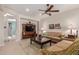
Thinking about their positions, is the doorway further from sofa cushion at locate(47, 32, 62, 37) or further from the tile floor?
sofa cushion at locate(47, 32, 62, 37)

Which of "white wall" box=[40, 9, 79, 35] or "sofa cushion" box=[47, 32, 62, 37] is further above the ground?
"white wall" box=[40, 9, 79, 35]

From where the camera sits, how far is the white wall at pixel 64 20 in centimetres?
212

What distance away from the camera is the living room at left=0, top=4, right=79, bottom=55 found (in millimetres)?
2131

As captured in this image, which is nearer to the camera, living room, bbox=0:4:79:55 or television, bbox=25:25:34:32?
living room, bbox=0:4:79:55

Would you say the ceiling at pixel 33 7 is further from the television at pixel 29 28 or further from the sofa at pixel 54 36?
the sofa at pixel 54 36

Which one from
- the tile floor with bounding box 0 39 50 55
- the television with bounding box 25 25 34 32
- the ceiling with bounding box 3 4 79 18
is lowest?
the tile floor with bounding box 0 39 50 55

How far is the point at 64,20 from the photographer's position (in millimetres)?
2197

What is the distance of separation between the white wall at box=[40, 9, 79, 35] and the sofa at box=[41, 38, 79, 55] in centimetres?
29

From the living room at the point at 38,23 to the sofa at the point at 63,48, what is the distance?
48mm

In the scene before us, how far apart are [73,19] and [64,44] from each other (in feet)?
1.71

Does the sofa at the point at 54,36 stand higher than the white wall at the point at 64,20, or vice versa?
the white wall at the point at 64,20

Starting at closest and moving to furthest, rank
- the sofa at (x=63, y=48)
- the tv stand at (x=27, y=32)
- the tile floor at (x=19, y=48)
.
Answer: the sofa at (x=63, y=48) → the tile floor at (x=19, y=48) → the tv stand at (x=27, y=32)

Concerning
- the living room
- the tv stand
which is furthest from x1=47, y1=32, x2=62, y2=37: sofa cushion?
the tv stand

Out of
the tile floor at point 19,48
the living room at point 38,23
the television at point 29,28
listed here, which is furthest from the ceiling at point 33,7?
the tile floor at point 19,48
